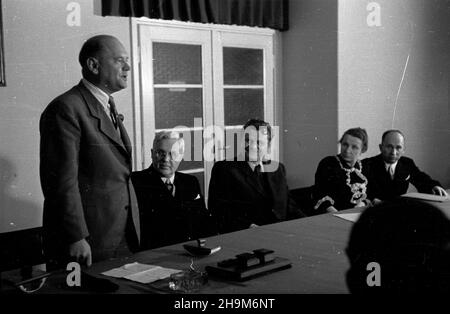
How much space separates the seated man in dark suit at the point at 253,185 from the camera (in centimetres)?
293

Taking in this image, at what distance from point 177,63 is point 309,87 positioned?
1232 millimetres

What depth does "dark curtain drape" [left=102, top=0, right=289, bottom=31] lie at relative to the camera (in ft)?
11.2

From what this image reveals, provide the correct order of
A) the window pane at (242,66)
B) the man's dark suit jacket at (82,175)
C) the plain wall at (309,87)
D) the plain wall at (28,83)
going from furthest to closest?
the plain wall at (309,87)
the window pane at (242,66)
the plain wall at (28,83)
the man's dark suit jacket at (82,175)

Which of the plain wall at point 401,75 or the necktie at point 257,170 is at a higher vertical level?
the plain wall at point 401,75

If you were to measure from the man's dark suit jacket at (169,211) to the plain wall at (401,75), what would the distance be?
222cm

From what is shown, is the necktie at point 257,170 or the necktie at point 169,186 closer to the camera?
the necktie at point 169,186

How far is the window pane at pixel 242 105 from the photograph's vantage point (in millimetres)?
4328

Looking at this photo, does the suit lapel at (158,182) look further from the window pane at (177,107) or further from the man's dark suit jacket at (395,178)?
the man's dark suit jacket at (395,178)

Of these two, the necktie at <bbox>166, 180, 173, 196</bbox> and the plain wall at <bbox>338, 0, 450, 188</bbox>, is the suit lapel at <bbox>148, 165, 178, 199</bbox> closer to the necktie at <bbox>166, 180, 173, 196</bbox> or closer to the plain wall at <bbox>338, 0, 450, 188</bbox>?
the necktie at <bbox>166, 180, 173, 196</bbox>

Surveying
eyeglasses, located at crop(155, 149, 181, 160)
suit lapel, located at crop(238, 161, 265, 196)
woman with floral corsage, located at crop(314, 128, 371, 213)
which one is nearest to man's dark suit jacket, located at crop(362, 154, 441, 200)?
woman with floral corsage, located at crop(314, 128, 371, 213)

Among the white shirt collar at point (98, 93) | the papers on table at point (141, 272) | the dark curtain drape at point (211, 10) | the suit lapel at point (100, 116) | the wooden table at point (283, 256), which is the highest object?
the dark curtain drape at point (211, 10)

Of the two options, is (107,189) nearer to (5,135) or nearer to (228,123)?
(5,135)

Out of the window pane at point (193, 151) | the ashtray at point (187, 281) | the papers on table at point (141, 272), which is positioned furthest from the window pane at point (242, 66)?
the ashtray at point (187, 281)

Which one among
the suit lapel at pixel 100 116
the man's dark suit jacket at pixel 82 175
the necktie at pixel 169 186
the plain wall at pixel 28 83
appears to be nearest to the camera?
the man's dark suit jacket at pixel 82 175
